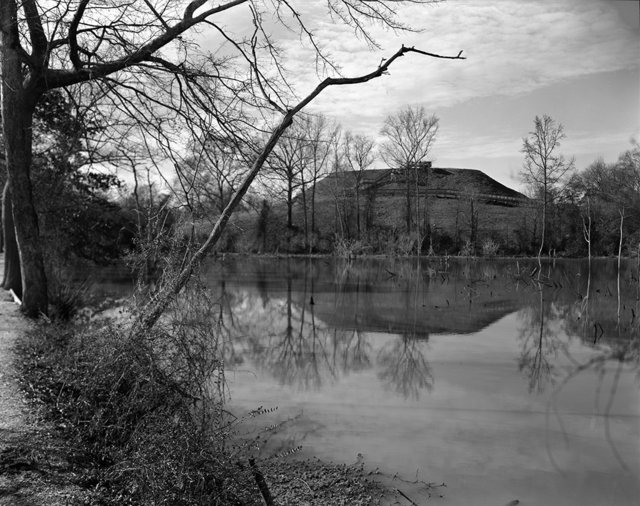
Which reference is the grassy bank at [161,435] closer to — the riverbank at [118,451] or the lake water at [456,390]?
the riverbank at [118,451]

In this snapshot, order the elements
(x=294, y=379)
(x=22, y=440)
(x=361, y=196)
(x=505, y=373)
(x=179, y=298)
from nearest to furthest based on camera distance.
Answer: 1. (x=22, y=440)
2. (x=179, y=298)
3. (x=294, y=379)
4. (x=505, y=373)
5. (x=361, y=196)

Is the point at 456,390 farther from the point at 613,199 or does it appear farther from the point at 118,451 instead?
the point at 613,199

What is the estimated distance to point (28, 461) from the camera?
4723 mm

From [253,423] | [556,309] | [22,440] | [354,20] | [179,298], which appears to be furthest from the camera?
[556,309]

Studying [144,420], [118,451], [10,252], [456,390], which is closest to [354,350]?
[456,390]

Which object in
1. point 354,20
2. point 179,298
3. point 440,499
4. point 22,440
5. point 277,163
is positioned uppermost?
point 354,20

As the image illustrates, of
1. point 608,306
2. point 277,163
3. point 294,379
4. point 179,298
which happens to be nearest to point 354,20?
point 277,163

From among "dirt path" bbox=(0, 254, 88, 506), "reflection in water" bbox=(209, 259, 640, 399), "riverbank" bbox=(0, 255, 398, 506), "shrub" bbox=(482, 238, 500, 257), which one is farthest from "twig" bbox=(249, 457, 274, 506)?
"shrub" bbox=(482, 238, 500, 257)

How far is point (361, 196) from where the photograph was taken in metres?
58.1

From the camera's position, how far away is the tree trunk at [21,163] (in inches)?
397

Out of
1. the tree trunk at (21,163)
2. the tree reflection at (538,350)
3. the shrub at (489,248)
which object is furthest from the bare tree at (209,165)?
the shrub at (489,248)

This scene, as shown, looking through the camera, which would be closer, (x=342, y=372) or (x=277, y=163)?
(x=277, y=163)

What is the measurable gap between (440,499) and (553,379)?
17.0 ft

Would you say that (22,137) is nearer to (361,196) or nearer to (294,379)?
(294,379)
